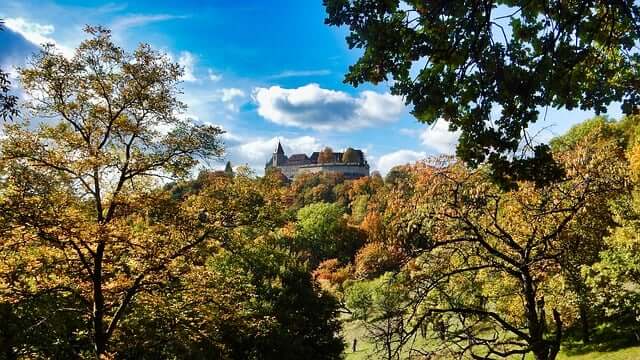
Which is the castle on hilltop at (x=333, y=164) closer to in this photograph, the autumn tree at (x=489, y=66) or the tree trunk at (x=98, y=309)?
the tree trunk at (x=98, y=309)

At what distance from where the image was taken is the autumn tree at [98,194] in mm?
13883

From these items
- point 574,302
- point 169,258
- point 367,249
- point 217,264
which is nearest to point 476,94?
point 169,258

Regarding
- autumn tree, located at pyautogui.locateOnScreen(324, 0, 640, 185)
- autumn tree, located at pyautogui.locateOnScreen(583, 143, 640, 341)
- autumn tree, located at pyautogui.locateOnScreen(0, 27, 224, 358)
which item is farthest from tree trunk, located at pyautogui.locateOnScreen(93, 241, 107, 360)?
autumn tree, located at pyautogui.locateOnScreen(583, 143, 640, 341)

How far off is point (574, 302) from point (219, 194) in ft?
52.1

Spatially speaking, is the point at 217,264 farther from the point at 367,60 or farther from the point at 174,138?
the point at 367,60

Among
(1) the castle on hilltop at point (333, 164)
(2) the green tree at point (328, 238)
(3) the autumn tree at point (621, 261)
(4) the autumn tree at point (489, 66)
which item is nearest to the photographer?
(4) the autumn tree at point (489, 66)

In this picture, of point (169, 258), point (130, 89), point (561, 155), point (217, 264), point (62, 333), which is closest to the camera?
point (561, 155)

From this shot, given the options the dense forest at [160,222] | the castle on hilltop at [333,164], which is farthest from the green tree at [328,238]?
the castle on hilltop at [333,164]

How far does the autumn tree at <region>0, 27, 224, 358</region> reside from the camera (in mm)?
13883

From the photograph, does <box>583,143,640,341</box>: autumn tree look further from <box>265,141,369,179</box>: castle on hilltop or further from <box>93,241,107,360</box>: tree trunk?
<box>265,141,369,179</box>: castle on hilltop

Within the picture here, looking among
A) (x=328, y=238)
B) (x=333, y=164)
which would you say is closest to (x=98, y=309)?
(x=328, y=238)

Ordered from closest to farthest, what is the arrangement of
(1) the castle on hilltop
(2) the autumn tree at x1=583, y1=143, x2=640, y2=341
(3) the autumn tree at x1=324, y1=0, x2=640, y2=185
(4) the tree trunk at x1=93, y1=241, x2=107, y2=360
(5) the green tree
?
(3) the autumn tree at x1=324, y1=0, x2=640, y2=185
(4) the tree trunk at x1=93, y1=241, x2=107, y2=360
(2) the autumn tree at x1=583, y1=143, x2=640, y2=341
(5) the green tree
(1) the castle on hilltop

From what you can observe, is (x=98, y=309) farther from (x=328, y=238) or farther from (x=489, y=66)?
(x=328, y=238)

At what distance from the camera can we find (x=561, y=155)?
13547 mm
